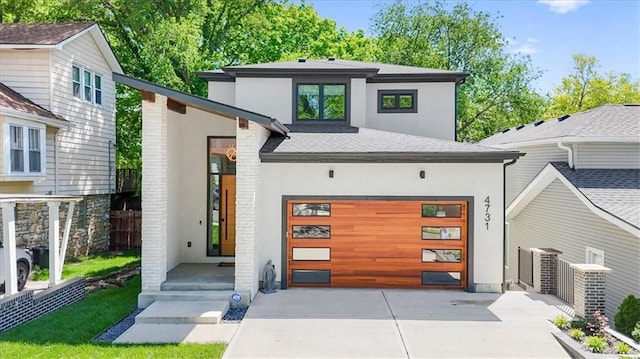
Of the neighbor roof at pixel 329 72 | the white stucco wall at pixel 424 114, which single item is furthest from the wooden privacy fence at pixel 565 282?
the neighbor roof at pixel 329 72

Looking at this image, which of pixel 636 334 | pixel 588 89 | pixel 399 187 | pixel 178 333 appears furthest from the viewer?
pixel 588 89

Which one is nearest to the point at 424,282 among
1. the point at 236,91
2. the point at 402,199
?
the point at 402,199

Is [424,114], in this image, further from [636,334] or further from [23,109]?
[23,109]

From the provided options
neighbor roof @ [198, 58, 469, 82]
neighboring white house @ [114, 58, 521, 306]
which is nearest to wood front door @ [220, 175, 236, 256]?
neighboring white house @ [114, 58, 521, 306]

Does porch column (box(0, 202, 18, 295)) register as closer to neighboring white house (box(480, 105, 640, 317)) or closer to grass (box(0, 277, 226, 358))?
grass (box(0, 277, 226, 358))

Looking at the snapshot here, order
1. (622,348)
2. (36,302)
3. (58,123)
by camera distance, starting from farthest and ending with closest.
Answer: (58,123) → (36,302) → (622,348)

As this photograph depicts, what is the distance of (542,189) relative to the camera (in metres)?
13.5

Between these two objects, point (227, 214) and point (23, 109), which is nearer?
point (227, 214)

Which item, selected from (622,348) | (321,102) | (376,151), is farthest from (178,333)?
(321,102)

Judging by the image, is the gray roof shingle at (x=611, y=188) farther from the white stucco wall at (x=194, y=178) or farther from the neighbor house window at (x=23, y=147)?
the neighbor house window at (x=23, y=147)

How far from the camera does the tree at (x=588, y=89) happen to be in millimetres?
36281

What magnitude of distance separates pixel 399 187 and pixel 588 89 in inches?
1381

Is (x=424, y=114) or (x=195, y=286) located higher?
(x=424, y=114)

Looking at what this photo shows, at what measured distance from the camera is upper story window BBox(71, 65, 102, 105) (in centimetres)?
1595
